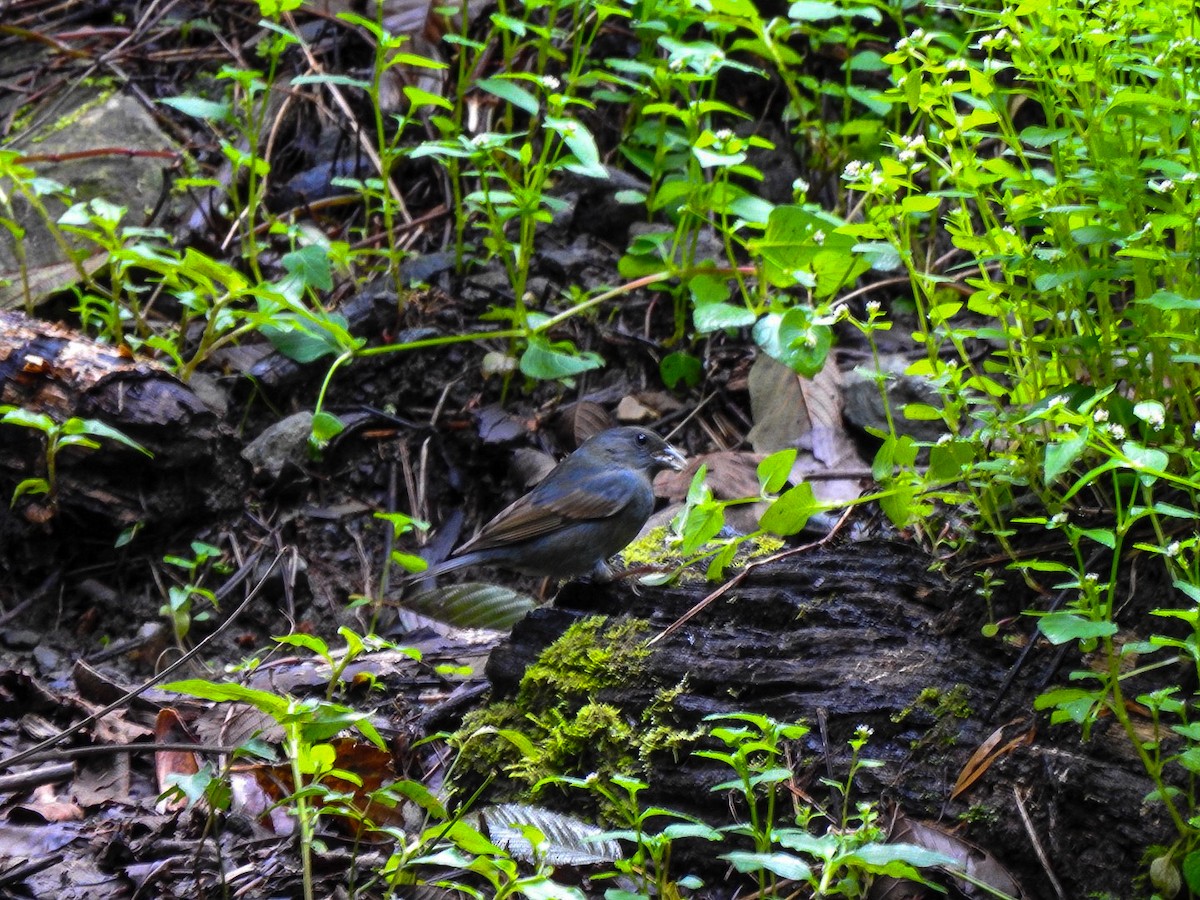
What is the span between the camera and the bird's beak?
4.96 m

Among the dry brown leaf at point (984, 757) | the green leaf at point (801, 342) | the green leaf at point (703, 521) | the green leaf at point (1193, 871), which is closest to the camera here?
the green leaf at point (1193, 871)

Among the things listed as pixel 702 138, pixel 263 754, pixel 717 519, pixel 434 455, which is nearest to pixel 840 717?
pixel 717 519

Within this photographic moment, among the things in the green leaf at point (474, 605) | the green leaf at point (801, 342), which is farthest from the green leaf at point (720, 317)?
the green leaf at point (474, 605)

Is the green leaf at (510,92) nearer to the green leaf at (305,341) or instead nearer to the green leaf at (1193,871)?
the green leaf at (305,341)

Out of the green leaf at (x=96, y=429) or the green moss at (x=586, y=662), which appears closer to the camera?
the green moss at (x=586, y=662)

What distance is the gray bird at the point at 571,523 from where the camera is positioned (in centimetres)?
456

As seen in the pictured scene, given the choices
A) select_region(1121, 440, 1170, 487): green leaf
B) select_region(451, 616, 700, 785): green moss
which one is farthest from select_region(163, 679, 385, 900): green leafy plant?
select_region(1121, 440, 1170, 487): green leaf

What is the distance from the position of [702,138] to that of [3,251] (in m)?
3.53

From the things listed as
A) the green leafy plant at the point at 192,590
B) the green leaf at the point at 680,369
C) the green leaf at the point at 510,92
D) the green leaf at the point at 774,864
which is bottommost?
the green leafy plant at the point at 192,590

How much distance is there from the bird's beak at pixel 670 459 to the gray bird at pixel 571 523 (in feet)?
0.59

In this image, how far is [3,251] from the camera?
5816 millimetres

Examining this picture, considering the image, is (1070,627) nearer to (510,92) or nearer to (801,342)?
(801,342)

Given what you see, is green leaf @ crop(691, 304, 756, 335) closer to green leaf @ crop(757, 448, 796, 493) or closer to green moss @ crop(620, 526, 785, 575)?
green moss @ crop(620, 526, 785, 575)

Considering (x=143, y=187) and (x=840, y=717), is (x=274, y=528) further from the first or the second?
(x=840, y=717)
